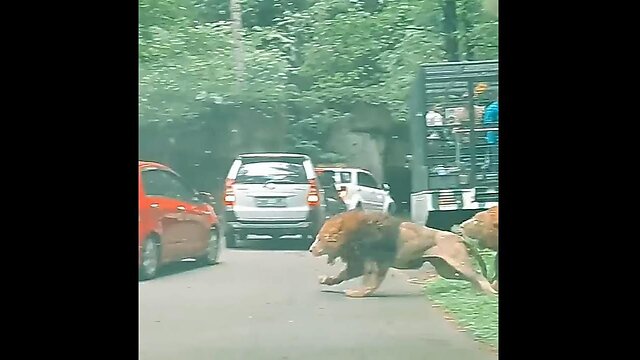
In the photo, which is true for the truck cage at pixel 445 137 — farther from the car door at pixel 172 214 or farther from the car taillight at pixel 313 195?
the car door at pixel 172 214

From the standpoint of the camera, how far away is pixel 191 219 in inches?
105

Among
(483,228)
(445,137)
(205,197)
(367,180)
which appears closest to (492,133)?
(445,137)

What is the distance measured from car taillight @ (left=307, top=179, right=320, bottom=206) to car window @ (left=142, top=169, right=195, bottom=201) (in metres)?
0.38

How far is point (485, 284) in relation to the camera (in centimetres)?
264

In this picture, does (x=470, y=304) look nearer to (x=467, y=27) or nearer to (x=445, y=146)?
(x=445, y=146)

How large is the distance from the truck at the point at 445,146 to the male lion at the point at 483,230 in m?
0.03

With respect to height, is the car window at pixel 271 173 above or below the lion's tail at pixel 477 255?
above

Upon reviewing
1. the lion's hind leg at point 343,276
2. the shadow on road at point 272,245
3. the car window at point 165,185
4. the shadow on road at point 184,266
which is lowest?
the lion's hind leg at point 343,276

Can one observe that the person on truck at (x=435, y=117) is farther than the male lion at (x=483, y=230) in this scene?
Yes

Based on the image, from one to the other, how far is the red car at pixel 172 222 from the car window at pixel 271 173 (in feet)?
0.46

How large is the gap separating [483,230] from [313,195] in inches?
22.1

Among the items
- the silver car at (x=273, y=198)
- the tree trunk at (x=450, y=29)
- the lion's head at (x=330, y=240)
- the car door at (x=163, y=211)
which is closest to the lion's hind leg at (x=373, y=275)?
the lion's head at (x=330, y=240)

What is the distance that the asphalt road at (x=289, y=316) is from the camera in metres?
2.67
